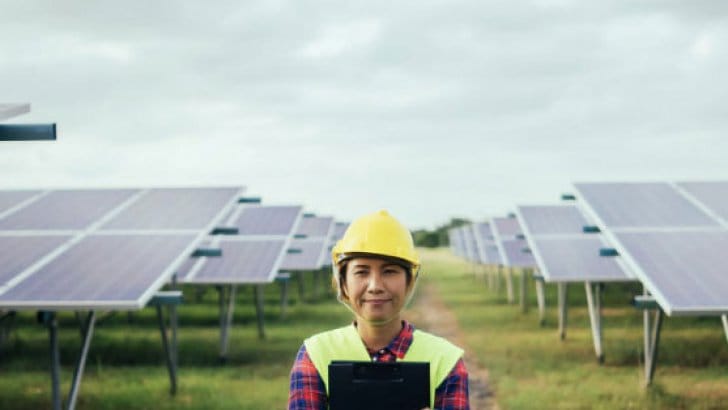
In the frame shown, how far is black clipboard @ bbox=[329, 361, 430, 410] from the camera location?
3.16 meters

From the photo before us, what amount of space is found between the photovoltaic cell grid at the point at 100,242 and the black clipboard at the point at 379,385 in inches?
245

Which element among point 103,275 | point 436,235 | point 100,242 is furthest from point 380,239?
point 436,235

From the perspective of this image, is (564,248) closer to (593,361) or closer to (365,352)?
(593,361)

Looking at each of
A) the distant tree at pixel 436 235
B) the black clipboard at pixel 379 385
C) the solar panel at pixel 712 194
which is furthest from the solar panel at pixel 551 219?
the distant tree at pixel 436 235

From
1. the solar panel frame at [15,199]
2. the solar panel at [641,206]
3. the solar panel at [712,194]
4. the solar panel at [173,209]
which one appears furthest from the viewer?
the solar panel frame at [15,199]

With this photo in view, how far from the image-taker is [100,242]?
11336 mm

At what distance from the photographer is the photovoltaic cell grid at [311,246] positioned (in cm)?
2649

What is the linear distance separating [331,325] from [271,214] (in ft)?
11.1

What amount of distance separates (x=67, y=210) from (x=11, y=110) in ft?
23.5

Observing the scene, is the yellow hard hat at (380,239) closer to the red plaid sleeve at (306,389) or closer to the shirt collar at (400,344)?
the shirt collar at (400,344)

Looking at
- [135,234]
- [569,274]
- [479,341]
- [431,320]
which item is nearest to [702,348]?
[569,274]

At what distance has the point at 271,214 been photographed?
22344 mm

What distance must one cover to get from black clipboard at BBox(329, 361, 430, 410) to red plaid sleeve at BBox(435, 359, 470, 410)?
0.72 feet

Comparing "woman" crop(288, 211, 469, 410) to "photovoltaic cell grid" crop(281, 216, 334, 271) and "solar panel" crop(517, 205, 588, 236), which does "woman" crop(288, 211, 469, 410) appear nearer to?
"solar panel" crop(517, 205, 588, 236)
